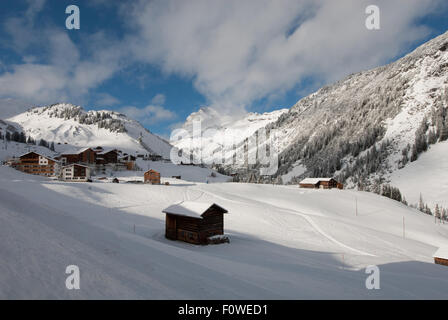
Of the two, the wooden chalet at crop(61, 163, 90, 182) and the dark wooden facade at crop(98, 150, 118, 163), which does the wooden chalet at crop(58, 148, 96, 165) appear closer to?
the dark wooden facade at crop(98, 150, 118, 163)

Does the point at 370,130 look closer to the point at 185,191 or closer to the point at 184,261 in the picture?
the point at 185,191

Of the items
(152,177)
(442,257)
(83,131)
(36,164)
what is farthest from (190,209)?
(83,131)

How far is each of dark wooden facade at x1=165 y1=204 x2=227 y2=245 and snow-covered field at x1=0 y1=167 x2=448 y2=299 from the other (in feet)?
3.74

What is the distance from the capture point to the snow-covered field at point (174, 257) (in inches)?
235

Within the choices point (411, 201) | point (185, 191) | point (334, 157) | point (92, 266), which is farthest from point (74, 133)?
point (411, 201)

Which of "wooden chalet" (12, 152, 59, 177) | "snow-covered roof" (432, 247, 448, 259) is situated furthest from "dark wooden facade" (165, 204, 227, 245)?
"wooden chalet" (12, 152, 59, 177)

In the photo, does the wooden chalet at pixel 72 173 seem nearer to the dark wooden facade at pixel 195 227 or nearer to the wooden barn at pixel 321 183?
the dark wooden facade at pixel 195 227

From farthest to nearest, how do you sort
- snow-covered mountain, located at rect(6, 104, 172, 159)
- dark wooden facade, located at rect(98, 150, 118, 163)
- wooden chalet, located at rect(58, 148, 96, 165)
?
snow-covered mountain, located at rect(6, 104, 172, 159) → dark wooden facade, located at rect(98, 150, 118, 163) → wooden chalet, located at rect(58, 148, 96, 165)

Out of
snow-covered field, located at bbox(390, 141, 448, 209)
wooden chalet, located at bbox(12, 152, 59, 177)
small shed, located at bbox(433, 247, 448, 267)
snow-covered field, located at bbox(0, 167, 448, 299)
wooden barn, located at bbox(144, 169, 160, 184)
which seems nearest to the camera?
snow-covered field, located at bbox(0, 167, 448, 299)

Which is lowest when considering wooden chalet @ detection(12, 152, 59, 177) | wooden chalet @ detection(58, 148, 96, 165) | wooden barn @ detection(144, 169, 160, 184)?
wooden barn @ detection(144, 169, 160, 184)

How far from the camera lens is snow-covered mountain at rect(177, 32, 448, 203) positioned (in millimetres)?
129625
